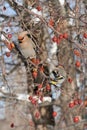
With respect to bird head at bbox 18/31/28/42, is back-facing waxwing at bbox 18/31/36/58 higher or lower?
lower

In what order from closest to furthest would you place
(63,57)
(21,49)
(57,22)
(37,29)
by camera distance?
(57,22)
(21,49)
(37,29)
(63,57)

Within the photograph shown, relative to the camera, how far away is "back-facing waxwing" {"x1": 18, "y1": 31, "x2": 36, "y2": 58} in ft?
13.6

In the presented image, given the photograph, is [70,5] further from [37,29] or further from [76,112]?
[76,112]

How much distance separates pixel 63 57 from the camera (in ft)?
19.1

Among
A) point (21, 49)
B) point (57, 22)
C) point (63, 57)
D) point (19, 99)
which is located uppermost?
point (57, 22)

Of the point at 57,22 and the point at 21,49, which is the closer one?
the point at 57,22

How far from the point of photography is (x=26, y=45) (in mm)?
4312

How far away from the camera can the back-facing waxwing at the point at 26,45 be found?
4.16 metres

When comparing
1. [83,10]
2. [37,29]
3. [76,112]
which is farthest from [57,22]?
[76,112]

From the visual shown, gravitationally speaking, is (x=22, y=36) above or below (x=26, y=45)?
above

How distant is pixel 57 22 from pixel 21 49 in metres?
0.81

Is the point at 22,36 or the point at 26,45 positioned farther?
the point at 26,45

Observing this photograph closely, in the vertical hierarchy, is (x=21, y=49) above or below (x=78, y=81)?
above

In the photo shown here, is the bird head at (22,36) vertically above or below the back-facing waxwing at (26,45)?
above
